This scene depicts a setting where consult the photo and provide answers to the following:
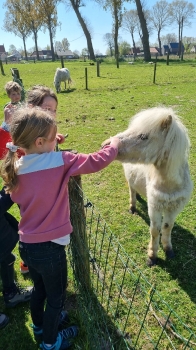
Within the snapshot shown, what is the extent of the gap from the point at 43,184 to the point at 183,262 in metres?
2.51

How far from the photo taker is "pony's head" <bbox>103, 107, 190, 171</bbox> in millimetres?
2689

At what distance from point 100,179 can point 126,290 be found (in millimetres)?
2822

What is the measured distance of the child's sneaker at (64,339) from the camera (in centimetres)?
246

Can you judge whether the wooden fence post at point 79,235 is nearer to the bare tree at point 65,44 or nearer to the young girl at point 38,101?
the young girl at point 38,101

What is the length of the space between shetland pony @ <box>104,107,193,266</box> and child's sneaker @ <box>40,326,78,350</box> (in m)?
1.36

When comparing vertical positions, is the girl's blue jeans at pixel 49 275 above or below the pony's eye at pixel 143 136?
below

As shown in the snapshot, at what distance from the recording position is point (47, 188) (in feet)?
6.27

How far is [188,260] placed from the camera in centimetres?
363

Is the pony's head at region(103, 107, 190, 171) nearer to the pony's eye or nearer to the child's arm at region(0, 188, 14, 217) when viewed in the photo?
the pony's eye

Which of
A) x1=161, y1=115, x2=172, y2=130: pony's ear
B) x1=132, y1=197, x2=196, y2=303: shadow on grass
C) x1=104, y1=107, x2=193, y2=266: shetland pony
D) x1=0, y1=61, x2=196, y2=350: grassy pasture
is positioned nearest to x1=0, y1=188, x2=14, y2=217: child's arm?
x1=104, y1=107, x2=193, y2=266: shetland pony

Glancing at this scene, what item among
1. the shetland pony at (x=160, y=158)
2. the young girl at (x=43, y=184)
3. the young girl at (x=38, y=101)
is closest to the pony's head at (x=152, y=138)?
the shetland pony at (x=160, y=158)

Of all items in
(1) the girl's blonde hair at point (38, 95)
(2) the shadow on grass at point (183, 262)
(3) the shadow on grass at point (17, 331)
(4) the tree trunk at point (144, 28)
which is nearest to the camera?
(3) the shadow on grass at point (17, 331)

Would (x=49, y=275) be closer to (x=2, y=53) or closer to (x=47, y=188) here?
(x=47, y=188)

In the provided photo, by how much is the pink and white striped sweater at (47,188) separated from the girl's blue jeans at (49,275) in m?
0.10
